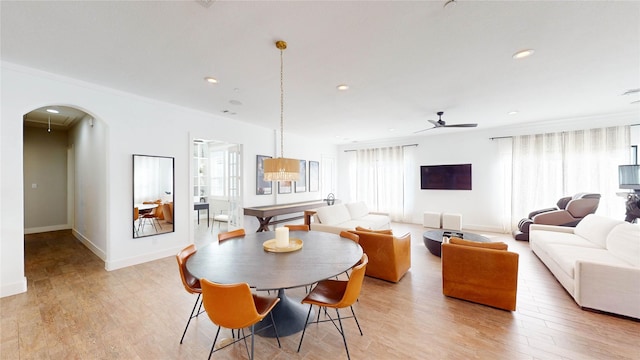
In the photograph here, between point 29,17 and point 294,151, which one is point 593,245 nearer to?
point 294,151

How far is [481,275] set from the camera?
8.40 feet

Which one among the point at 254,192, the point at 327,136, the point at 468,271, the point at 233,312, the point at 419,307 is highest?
the point at 327,136

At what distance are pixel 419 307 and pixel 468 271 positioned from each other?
2.25 ft

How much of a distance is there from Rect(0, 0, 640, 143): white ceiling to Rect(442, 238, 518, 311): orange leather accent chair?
6.89 ft

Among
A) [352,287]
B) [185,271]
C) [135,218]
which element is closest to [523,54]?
[352,287]

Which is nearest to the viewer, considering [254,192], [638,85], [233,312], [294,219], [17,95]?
[233,312]

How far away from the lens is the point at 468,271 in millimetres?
2627

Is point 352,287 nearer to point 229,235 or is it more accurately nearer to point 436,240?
point 229,235

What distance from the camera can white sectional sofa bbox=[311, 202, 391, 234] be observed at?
4289mm

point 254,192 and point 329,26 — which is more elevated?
point 329,26

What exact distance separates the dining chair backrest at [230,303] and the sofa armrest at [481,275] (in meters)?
2.26

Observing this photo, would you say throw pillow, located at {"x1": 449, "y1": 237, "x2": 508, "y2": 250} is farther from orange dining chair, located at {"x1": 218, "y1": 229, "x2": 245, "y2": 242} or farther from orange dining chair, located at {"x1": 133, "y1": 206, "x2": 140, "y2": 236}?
orange dining chair, located at {"x1": 133, "y1": 206, "x2": 140, "y2": 236}

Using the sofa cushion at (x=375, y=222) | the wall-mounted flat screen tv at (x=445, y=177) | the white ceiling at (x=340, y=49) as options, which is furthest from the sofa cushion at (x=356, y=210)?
the white ceiling at (x=340, y=49)

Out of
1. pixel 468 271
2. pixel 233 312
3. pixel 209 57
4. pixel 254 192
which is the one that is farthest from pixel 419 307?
pixel 254 192
